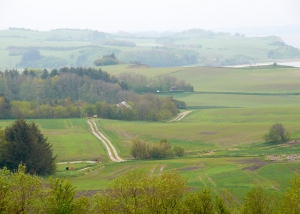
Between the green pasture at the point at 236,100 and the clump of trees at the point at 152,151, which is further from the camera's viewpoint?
the green pasture at the point at 236,100

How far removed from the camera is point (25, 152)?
53938 mm

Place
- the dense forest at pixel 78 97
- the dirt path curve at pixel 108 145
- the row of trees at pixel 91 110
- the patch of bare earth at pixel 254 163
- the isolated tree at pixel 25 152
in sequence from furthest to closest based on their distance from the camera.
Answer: the dense forest at pixel 78 97
the row of trees at pixel 91 110
the dirt path curve at pixel 108 145
the isolated tree at pixel 25 152
the patch of bare earth at pixel 254 163

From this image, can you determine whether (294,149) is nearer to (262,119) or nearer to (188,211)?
(262,119)

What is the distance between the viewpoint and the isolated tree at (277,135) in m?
69.7

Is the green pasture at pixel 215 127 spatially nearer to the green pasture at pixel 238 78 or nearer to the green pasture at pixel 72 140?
the green pasture at pixel 72 140

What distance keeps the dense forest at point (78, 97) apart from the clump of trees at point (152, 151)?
108 ft

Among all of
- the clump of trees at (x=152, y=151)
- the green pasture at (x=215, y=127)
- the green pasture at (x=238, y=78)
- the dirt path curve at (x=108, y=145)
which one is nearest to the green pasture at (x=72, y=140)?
the dirt path curve at (x=108, y=145)

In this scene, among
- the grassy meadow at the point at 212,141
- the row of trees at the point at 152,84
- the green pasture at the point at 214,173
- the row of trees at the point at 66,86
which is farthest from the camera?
the row of trees at the point at 152,84

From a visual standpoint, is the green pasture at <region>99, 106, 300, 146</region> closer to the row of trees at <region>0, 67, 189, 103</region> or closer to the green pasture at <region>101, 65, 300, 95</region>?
the row of trees at <region>0, 67, 189, 103</region>

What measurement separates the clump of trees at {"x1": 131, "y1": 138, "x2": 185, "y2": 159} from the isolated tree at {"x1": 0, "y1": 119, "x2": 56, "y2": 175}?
12.7 metres

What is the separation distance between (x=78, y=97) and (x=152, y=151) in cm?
6103

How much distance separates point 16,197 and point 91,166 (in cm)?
3104

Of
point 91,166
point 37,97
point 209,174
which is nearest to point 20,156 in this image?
point 91,166

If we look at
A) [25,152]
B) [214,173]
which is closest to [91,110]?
[25,152]
